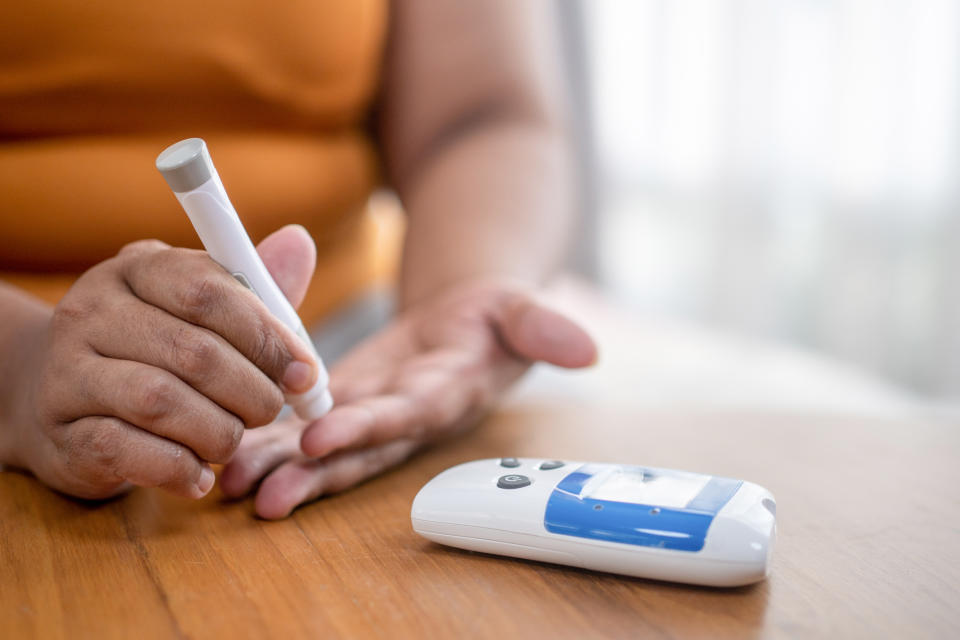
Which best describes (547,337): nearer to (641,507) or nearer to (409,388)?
(409,388)

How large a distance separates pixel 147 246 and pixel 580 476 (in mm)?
268

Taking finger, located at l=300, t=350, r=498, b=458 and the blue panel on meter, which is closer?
the blue panel on meter

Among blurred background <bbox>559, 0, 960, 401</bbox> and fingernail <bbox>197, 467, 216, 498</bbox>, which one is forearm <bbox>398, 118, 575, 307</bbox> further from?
blurred background <bbox>559, 0, 960, 401</bbox>

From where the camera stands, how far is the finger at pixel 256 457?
458 mm

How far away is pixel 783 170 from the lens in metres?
1.90

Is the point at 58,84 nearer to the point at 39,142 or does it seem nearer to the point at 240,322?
the point at 39,142

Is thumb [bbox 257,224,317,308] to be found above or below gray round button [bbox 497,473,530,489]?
above

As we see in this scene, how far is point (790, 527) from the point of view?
41 cm

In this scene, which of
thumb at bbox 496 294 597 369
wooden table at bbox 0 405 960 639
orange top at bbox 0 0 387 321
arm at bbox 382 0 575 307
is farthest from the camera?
arm at bbox 382 0 575 307

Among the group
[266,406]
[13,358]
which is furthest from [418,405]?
[13,358]

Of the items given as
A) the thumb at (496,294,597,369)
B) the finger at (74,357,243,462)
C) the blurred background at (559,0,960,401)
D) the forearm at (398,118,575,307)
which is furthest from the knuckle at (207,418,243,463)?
the blurred background at (559,0,960,401)

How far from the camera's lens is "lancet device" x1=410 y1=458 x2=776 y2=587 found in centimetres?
33

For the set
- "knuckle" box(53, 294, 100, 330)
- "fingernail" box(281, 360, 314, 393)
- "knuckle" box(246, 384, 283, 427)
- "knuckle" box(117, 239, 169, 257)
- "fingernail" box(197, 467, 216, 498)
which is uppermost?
"knuckle" box(117, 239, 169, 257)

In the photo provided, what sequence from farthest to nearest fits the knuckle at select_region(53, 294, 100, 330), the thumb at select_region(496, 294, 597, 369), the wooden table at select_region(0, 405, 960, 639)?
the thumb at select_region(496, 294, 597, 369), the knuckle at select_region(53, 294, 100, 330), the wooden table at select_region(0, 405, 960, 639)
